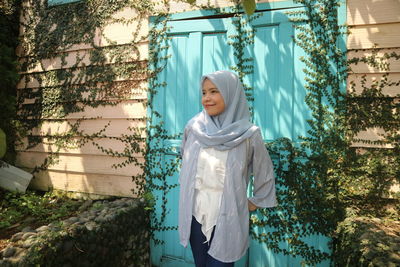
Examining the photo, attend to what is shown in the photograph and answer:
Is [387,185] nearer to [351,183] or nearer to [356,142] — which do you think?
[351,183]

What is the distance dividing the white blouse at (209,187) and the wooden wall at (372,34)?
1.43 m

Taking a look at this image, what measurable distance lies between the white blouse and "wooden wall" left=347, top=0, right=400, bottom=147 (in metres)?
1.43

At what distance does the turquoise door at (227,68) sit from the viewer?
2529mm

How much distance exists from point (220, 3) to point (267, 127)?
1385 mm

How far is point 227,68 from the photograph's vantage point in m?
2.74

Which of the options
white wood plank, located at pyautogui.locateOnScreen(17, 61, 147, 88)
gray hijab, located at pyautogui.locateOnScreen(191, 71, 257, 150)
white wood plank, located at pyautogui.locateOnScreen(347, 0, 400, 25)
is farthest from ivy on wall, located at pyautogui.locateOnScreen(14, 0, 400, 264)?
gray hijab, located at pyautogui.locateOnScreen(191, 71, 257, 150)

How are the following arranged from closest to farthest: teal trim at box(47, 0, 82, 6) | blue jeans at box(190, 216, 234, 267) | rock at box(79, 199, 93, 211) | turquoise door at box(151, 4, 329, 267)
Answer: blue jeans at box(190, 216, 234, 267), turquoise door at box(151, 4, 329, 267), rock at box(79, 199, 93, 211), teal trim at box(47, 0, 82, 6)

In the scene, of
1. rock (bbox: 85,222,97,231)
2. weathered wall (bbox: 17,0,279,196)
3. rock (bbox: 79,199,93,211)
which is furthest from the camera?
weathered wall (bbox: 17,0,279,196)

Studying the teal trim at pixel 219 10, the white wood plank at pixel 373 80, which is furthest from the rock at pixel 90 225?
the white wood plank at pixel 373 80

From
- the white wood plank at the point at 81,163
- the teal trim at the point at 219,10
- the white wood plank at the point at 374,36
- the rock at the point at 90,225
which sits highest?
the teal trim at the point at 219,10

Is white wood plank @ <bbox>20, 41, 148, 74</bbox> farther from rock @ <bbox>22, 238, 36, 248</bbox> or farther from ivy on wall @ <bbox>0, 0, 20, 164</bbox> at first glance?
rock @ <bbox>22, 238, 36, 248</bbox>

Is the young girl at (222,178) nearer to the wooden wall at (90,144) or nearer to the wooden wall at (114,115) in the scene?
the wooden wall at (114,115)

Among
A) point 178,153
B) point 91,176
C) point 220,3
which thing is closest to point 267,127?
point 178,153

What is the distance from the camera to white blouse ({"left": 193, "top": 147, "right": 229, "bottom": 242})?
1.75 m
